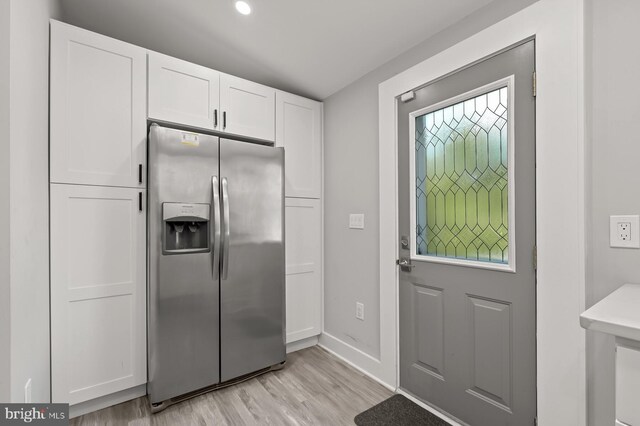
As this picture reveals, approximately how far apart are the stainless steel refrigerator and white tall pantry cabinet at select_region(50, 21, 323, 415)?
168 mm

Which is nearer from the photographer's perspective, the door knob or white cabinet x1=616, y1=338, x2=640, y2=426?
white cabinet x1=616, y1=338, x2=640, y2=426

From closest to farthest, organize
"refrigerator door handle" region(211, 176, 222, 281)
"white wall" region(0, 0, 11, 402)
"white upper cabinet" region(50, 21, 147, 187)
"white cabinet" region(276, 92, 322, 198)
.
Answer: "white wall" region(0, 0, 11, 402) < "white upper cabinet" region(50, 21, 147, 187) < "refrigerator door handle" region(211, 176, 222, 281) < "white cabinet" region(276, 92, 322, 198)

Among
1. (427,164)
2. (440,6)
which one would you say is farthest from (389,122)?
(440,6)

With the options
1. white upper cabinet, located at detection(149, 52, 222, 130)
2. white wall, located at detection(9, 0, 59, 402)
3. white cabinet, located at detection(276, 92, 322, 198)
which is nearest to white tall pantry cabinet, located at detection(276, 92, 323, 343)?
white cabinet, located at detection(276, 92, 322, 198)

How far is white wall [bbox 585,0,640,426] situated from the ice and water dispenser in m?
2.07

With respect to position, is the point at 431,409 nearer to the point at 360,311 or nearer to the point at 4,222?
the point at 360,311

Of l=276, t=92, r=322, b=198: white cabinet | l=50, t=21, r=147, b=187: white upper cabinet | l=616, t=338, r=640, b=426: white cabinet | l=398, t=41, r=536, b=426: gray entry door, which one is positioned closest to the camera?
l=616, t=338, r=640, b=426: white cabinet

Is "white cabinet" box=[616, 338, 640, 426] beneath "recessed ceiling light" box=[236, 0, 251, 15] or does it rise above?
beneath

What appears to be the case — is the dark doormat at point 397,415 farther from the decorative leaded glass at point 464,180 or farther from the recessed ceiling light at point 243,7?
the recessed ceiling light at point 243,7

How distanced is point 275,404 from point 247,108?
2154 mm

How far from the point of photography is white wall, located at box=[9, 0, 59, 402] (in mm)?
1015

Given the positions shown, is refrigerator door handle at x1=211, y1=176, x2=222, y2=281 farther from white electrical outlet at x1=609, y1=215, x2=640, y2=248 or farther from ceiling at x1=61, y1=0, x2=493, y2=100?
white electrical outlet at x1=609, y1=215, x2=640, y2=248

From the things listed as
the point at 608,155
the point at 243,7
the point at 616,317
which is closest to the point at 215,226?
the point at 243,7

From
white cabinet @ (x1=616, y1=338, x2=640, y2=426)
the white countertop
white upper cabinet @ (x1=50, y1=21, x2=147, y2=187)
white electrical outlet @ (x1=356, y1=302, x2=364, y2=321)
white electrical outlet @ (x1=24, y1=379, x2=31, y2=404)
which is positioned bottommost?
white electrical outlet @ (x1=356, y1=302, x2=364, y2=321)
